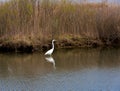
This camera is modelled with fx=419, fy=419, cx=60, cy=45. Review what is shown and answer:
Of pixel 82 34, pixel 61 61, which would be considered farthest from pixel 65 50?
pixel 61 61

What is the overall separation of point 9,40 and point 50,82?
5.84m

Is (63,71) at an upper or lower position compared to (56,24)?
lower

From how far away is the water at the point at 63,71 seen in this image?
1078 centimetres

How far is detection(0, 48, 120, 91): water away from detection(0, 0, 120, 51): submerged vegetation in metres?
0.69

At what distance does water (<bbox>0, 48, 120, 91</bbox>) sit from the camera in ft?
35.4

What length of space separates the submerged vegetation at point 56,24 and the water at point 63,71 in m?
0.69

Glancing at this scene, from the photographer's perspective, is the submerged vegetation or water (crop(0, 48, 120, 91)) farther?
the submerged vegetation

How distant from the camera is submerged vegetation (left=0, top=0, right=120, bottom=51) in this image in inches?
Result: 664

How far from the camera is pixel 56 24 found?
58.2ft

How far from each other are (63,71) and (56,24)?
17.4 ft

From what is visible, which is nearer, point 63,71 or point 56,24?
point 63,71

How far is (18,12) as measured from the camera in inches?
685

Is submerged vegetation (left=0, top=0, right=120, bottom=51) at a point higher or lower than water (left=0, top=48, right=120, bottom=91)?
higher

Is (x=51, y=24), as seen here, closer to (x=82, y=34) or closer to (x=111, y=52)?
(x=82, y=34)
